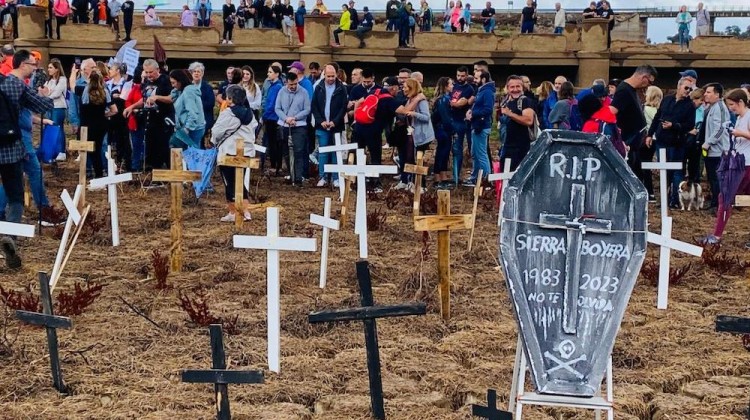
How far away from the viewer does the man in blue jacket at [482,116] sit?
15305mm

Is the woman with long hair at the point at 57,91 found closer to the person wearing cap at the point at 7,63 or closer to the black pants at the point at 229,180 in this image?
the person wearing cap at the point at 7,63

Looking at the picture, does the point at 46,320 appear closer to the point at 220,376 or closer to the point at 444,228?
the point at 220,376

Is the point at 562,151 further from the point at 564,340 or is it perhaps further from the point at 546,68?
the point at 546,68

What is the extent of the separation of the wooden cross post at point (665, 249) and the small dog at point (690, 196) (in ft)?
19.4

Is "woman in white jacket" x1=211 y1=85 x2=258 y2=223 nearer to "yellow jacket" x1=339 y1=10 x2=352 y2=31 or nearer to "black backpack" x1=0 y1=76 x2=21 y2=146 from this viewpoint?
"black backpack" x1=0 y1=76 x2=21 y2=146

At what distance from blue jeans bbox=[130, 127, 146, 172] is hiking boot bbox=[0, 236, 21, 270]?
6496 mm

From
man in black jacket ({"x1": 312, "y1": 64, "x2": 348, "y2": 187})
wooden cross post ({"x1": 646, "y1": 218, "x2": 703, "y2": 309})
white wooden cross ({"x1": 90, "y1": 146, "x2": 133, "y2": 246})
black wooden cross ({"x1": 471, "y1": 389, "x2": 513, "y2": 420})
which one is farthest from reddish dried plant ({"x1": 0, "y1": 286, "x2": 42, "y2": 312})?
Result: man in black jacket ({"x1": 312, "y1": 64, "x2": 348, "y2": 187})

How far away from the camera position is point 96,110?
1605 centimetres

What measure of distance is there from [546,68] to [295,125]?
56.1ft

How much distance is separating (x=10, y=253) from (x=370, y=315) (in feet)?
17.4

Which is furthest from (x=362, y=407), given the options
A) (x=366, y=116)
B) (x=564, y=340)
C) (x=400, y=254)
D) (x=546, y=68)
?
(x=546, y=68)

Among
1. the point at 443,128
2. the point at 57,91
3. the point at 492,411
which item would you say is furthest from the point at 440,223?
the point at 57,91

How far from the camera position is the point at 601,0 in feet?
102

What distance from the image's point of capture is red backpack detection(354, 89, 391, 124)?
1559 cm
